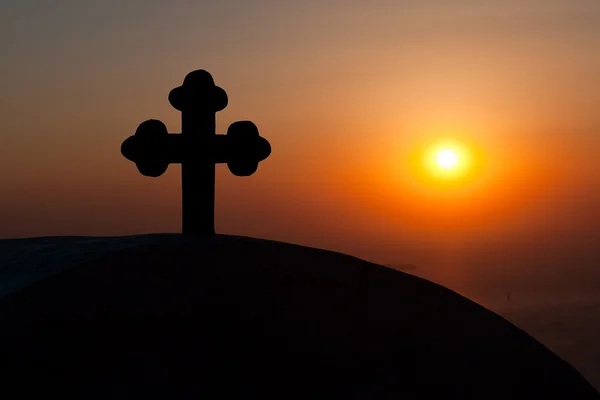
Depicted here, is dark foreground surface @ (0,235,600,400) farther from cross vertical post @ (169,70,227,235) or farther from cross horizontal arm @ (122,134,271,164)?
cross horizontal arm @ (122,134,271,164)

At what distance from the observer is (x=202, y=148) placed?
7.74 metres

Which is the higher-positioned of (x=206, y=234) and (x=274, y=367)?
(x=206, y=234)

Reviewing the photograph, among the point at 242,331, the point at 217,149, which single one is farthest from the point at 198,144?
the point at 242,331

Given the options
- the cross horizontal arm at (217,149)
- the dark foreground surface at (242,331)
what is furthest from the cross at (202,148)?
the dark foreground surface at (242,331)

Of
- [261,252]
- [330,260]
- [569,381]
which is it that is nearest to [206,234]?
[261,252]

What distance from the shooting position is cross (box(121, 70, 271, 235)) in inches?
302

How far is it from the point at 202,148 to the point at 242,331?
2.16m

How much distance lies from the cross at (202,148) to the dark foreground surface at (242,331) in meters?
0.42

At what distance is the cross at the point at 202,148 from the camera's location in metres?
7.68

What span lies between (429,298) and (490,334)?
0.63m

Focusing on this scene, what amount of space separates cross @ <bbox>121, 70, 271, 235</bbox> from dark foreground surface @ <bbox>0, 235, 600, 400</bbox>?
0.42 meters

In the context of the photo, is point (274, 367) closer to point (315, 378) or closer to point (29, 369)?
point (315, 378)

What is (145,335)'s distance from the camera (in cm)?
593

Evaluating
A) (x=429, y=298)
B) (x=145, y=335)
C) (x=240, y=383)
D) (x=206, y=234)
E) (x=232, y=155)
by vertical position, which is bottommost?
(x=240, y=383)
